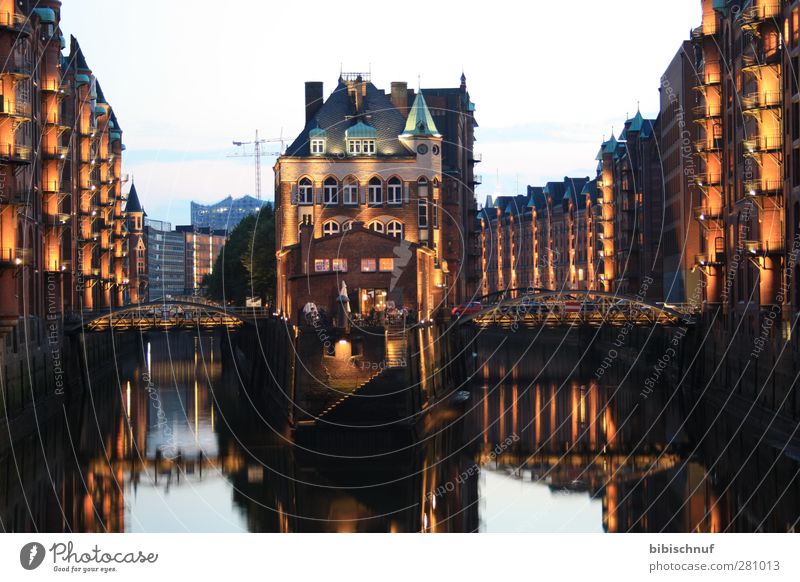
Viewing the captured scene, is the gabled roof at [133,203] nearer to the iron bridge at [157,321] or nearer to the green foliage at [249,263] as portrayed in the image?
the green foliage at [249,263]

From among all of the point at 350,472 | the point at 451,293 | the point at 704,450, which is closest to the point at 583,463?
the point at 704,450

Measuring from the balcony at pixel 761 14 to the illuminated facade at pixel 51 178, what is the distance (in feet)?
105

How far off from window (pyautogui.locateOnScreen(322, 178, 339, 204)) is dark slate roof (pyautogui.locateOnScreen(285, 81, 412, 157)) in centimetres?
228

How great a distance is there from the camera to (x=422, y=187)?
112m

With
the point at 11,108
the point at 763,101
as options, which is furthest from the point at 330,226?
the point at 11,108

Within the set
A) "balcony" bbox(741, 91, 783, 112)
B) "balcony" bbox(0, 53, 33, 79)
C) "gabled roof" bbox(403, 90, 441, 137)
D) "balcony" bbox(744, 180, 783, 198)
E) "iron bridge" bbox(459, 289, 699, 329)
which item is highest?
"gabled roof" bbox(403, 90, 441, 137)

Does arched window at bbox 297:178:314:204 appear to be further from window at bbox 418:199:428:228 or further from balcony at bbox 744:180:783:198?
balcony at bbox 744:180:783:198

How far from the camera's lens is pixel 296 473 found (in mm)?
56906

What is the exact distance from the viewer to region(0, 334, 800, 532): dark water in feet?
156

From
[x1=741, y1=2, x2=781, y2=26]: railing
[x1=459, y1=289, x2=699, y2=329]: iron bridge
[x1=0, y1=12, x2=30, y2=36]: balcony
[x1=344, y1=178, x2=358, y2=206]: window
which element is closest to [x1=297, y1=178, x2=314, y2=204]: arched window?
[x1=344, y1=178, x2=358, y2=206]: window

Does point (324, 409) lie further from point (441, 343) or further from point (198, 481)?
point (441, 343)

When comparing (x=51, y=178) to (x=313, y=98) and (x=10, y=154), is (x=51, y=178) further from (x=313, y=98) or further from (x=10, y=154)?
(x=313, y=98)

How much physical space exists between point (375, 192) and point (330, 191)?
11.4 ft

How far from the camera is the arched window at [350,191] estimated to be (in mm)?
109375
